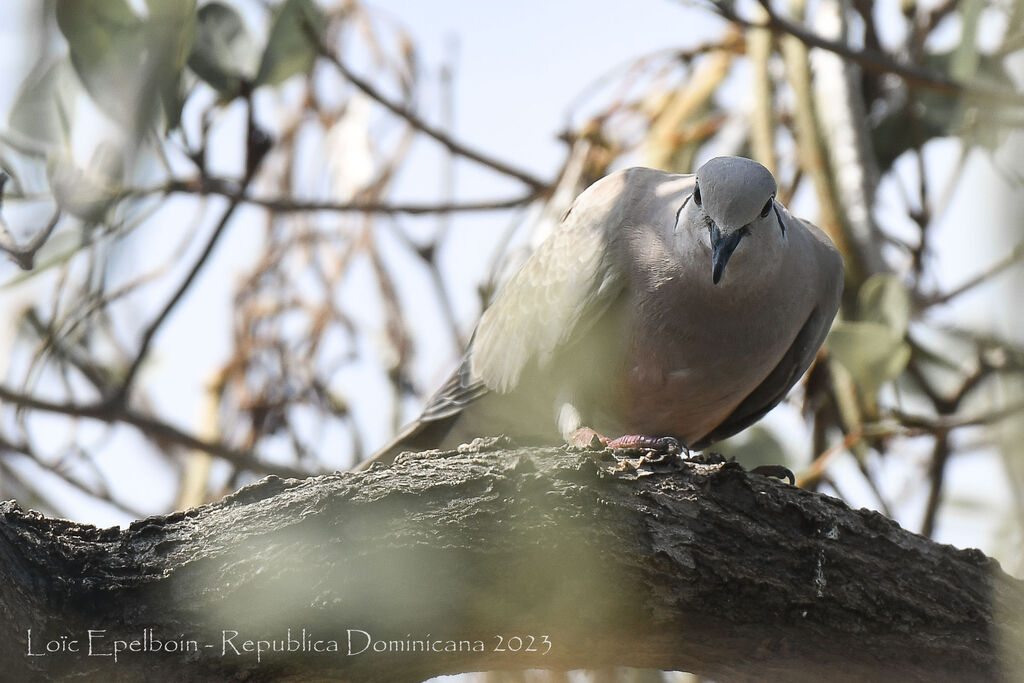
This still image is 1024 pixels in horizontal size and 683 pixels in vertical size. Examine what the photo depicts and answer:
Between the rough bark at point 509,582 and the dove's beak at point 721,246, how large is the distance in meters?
0.55

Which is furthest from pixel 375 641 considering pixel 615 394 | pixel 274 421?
pixel 274 421

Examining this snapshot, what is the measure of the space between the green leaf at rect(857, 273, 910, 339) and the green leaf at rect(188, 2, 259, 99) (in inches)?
Result: 86.6

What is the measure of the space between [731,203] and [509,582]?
1195 mm

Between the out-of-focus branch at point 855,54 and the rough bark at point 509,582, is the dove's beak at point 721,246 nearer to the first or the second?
the rough bark at point 509,582

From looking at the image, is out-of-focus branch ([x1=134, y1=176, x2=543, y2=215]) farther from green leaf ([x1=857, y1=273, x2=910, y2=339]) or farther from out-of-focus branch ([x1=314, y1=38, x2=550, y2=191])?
green leaf ([x1=857, y1=273, x2=910, y2=339])

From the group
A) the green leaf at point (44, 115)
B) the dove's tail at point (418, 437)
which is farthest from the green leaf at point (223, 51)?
the dove's tail at point (418, 437)

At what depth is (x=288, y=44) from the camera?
11.6ft

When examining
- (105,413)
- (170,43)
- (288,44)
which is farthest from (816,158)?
(105,413)

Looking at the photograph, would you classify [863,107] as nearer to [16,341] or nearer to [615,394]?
[615,394]

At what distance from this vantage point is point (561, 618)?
6.98ft

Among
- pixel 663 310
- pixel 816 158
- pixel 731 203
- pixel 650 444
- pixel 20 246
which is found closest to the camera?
pixel 20 246

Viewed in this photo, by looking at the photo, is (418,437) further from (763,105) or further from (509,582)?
(763,105)

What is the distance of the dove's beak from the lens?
2695 millimetres

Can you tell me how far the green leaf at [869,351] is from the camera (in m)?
3.43
